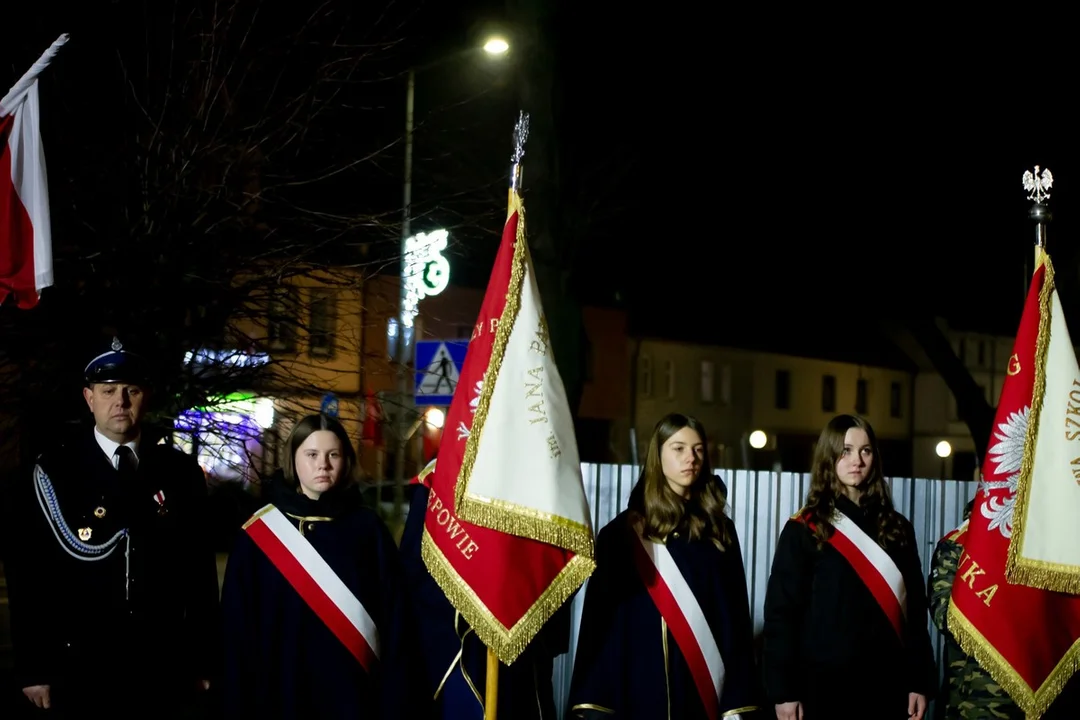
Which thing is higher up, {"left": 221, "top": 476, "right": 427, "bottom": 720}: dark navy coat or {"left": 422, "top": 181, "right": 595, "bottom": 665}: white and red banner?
{"left": 422, "top": 181, "right": 595, "bottom": 665}: white and red banner

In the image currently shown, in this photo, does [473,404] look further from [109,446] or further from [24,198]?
[24,198]

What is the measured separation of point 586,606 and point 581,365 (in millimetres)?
5945

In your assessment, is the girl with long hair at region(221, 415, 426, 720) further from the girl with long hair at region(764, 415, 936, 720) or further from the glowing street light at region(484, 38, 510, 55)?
the glowing street light at region(484, 38, 510, 55)

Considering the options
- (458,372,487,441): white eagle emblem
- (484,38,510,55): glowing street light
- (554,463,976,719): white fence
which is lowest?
(554,463,976,719): white fence

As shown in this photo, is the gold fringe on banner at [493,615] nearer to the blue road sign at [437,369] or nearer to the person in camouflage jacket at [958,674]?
the person in camouflage jacket at [958,674]

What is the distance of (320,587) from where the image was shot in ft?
16.1

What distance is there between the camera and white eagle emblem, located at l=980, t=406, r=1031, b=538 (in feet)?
19.0

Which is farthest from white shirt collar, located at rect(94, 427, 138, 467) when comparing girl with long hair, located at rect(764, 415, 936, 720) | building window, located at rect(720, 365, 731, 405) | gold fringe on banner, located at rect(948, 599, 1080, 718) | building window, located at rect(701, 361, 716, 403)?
building window, located at rect(720, 365, 731, 405)

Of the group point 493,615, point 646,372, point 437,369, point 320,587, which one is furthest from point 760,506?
point 646,372

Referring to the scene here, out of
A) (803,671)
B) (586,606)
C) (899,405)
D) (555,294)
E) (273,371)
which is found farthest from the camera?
(899,405)

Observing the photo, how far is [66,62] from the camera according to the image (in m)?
7.93

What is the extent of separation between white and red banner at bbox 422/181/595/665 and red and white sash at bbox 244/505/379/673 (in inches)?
13.8

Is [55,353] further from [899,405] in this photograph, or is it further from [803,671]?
[899,405]

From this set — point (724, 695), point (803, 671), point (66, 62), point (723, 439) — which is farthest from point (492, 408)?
point (723, 439)
